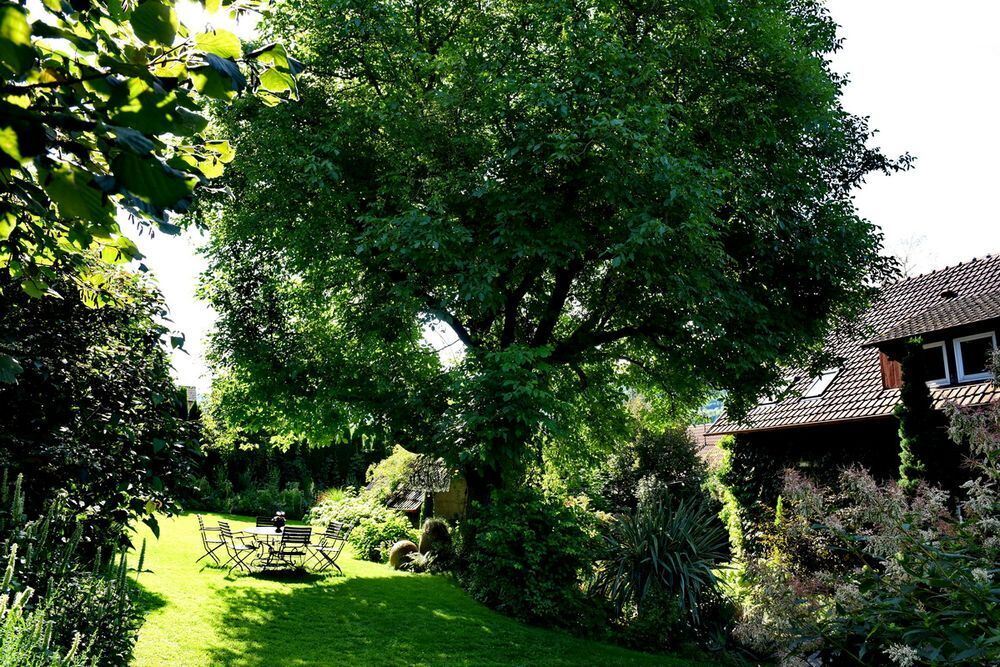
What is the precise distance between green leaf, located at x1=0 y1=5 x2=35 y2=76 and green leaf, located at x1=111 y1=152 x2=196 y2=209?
9.1 inches

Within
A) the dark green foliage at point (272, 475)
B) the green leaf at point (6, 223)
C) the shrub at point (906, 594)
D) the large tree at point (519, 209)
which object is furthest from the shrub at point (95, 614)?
the dark green foliage at point (272, 475)

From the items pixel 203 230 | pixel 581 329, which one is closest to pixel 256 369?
pixel 203 230

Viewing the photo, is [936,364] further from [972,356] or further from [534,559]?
[534,559]

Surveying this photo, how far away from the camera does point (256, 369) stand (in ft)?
39.1

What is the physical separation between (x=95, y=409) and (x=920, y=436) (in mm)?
13704

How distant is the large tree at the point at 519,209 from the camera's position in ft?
32.0

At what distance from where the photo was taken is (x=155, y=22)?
1532 mm

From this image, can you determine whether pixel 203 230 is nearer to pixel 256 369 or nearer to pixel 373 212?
pixel 256 369

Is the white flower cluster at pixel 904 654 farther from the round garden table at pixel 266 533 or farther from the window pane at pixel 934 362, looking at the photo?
the window pane at pixel 934 362

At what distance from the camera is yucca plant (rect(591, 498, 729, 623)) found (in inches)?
434

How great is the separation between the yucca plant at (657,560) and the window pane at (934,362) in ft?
22.6

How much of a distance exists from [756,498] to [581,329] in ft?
24.0

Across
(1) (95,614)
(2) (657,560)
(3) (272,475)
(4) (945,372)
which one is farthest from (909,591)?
(3) (272,475)

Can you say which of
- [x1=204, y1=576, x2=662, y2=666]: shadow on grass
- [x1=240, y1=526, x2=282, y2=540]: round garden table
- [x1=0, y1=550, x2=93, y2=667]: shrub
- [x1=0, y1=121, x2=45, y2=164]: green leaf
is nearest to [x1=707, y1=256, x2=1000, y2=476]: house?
[x1=204, y1=576, x2=662, y2=666]: shadow on grass
